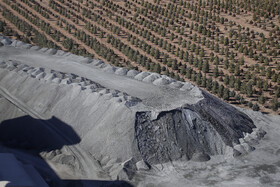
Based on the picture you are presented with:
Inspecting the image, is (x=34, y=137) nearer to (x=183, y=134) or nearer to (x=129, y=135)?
(x=129, y=135)

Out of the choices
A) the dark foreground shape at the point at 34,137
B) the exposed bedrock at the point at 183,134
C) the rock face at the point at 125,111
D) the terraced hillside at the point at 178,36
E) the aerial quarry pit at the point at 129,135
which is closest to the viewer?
the aerial quarry pit at the point at 129,135

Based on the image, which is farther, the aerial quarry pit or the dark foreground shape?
the dark foreground shape

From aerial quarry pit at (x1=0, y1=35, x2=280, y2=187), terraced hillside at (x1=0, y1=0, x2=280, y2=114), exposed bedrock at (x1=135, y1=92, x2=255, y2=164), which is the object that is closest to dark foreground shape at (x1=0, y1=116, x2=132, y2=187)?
aerial quarry pit at (x1=0, y1=35, x2=280, y2=187)

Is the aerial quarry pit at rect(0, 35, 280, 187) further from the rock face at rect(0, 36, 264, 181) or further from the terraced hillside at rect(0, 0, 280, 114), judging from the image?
the terraced hillside at rect(0, 0, 280, 114)

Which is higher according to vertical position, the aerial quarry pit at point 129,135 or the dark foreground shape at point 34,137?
the aerial quarry pit at point 129,135

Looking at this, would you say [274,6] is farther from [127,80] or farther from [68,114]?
[68,114]

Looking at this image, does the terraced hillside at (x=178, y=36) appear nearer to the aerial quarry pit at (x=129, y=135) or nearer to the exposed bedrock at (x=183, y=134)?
the aerial quarry pit at (x=129, y=135)

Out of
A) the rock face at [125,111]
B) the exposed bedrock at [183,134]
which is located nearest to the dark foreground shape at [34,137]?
the rock face at [125,111]

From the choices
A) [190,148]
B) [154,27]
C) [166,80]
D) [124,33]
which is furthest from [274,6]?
[190,148]
